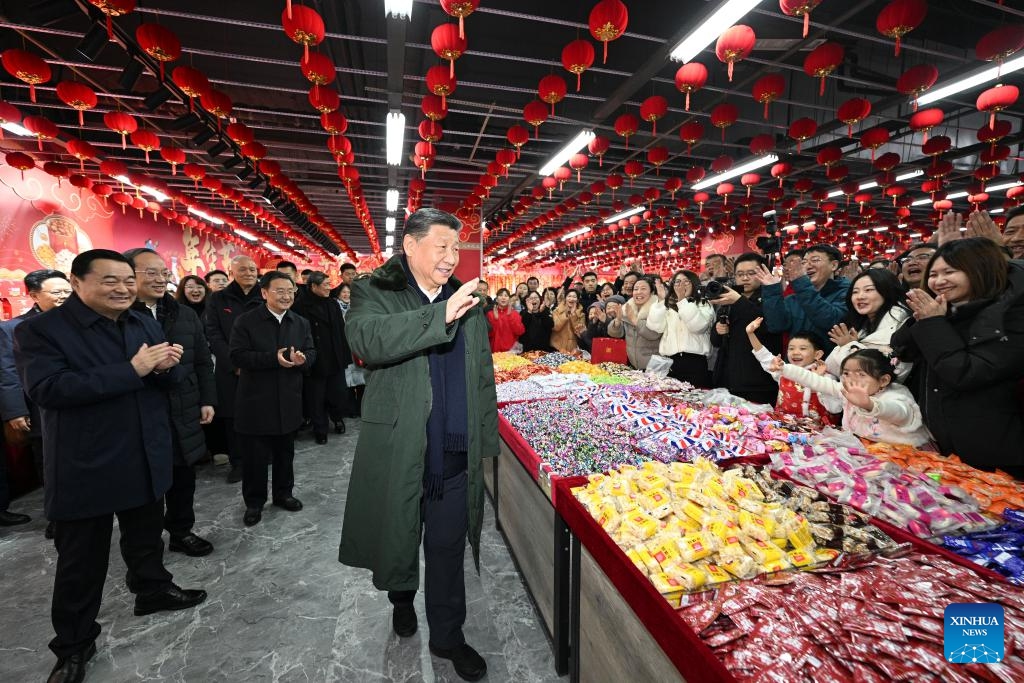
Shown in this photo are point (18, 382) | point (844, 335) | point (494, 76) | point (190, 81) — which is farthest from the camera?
point (494, 76)

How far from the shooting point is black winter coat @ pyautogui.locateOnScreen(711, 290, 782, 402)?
3.29 metres

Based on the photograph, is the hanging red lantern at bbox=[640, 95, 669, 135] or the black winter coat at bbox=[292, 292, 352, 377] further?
the hanging red lantern at bbox=[640, 95, 669, 135]

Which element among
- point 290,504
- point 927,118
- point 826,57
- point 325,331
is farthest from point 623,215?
point 290,504

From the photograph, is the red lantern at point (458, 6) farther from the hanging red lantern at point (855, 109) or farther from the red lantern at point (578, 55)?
the hanging red lantern at point (855, 109)

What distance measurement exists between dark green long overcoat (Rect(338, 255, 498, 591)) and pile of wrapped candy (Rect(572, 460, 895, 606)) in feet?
2.05

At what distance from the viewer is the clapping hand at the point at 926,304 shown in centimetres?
193

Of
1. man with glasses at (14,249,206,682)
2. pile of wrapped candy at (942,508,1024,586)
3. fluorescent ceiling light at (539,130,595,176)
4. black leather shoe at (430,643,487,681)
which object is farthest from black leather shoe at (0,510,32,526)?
fluorescent ceiling light at (539,130,595,176)

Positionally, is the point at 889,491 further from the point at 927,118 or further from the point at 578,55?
the point at 927,118

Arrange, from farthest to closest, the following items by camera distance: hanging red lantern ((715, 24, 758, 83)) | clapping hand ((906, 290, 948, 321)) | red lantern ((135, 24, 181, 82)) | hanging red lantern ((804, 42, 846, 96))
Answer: hanging red lantern ((804, 42, 846, 96)), hanging red lantern ((715, 24, 758, 83)), red lantern ((135, 24, 181, 82)), clapping hand ((906, 290, 948, 321))

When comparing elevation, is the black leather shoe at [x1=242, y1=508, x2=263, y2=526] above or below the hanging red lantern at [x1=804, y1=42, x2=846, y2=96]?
below

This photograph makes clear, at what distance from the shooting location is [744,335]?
3.33m

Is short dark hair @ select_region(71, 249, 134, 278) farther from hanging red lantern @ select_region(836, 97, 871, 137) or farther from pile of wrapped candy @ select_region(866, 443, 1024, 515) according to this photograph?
hanging red lantern @ select_region(836, 97, 871, 137)

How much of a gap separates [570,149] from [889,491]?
23.5ft

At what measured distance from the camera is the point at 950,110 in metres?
9.26
